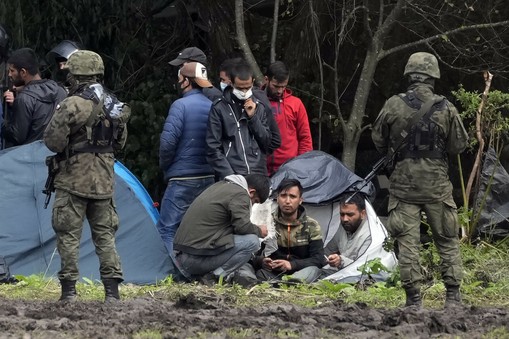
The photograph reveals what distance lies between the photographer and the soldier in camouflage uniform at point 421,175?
29.6 ft

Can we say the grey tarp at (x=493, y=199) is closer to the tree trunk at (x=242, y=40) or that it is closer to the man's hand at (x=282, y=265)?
the man's hand at (x=282, y=265)

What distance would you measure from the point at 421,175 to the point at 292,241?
204cm

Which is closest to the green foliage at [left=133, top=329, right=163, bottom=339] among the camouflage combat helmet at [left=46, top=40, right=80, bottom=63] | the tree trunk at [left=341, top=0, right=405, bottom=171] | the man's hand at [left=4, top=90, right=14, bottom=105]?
the man's hand at [left=4, top=90, right=14, bottom=105]

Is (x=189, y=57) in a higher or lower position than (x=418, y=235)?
higher

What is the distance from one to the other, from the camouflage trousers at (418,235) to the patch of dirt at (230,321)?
46 cm

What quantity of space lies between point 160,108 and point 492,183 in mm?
4076

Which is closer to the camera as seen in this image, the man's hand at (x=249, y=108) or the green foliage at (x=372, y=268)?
the green foliage at (x=372, y=268)

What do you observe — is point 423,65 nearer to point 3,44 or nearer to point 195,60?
point 195,60

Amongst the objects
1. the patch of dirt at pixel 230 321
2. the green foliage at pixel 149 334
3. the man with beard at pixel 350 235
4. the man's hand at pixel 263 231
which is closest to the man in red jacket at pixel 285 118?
the man with beard at pixel 350 235

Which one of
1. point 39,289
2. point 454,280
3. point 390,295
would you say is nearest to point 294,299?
point 390,295

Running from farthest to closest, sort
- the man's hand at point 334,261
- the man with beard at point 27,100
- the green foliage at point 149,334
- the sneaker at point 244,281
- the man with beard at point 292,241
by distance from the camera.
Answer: the man with beard at point 27,100, the man's hand at point 334,261, the man with beard at point 292,241, the sneaker at point 244,281, the green foliage at point 149,334

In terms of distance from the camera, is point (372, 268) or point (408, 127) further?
point (372, 268)

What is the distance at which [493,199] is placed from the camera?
38.1ft

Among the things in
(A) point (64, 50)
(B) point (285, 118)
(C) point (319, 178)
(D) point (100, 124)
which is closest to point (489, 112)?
(C) point (319, 178)
